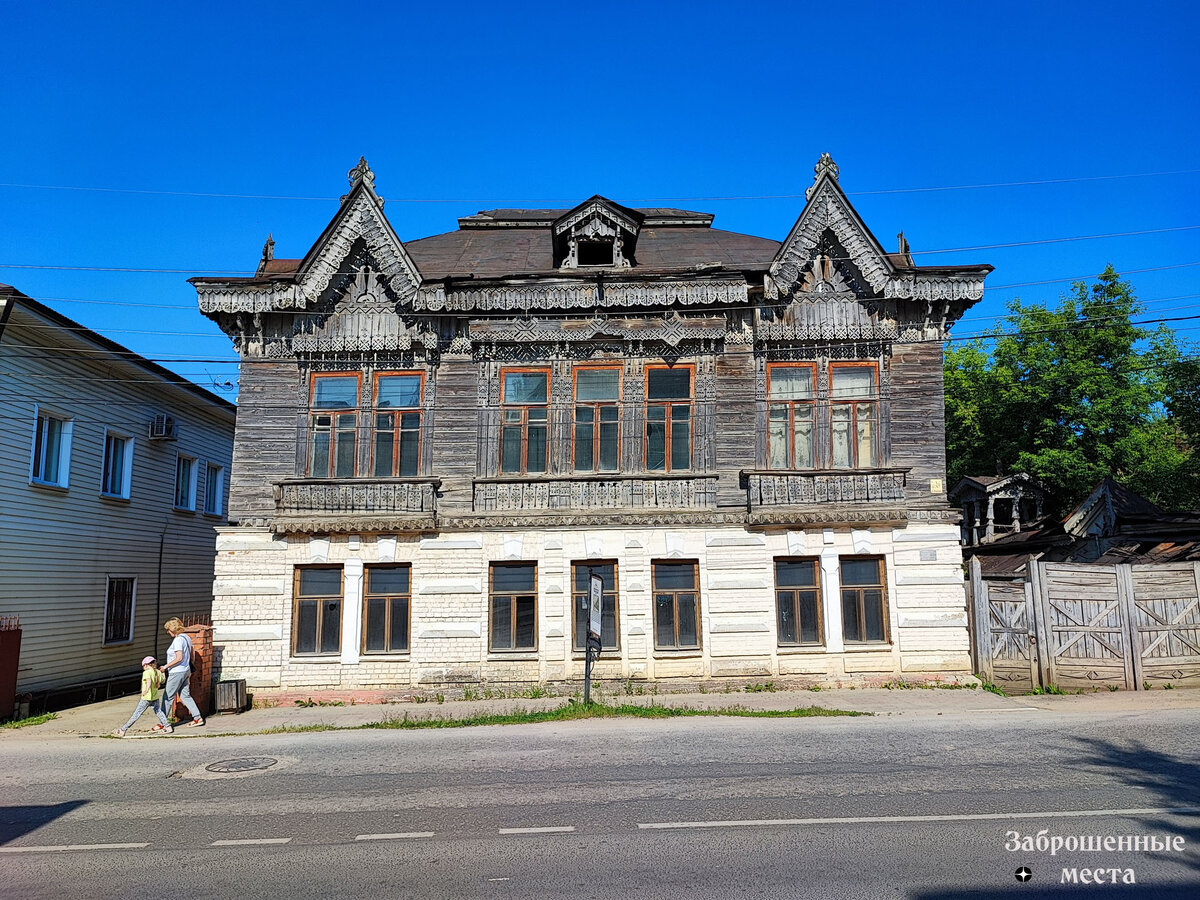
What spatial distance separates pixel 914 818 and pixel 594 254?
14.0m

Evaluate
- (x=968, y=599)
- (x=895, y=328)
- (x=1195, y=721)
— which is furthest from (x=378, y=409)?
(x=1195, y=721)

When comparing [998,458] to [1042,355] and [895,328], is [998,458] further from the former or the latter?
[895,328]

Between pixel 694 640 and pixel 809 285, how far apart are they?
802 cm

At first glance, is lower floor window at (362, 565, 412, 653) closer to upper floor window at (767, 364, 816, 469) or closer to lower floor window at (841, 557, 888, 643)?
upper floor window at (767, 364, 816, 469)

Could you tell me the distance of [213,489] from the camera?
27.1m

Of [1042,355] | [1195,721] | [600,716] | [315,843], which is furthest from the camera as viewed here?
[1042,355]

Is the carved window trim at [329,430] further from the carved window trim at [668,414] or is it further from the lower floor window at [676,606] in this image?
the lower floor window at [676,606]

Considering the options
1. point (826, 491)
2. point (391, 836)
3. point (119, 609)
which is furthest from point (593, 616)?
point (119, 609)

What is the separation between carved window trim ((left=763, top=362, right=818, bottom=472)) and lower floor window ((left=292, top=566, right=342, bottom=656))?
374 inches

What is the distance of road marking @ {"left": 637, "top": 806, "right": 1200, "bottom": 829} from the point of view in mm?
7789

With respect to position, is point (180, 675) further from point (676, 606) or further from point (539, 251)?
point (539, 251)

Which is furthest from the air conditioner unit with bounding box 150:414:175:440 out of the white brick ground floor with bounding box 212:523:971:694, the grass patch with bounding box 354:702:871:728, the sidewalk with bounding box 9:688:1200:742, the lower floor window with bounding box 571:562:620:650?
the lower floor window with bounding box 571:562:620:650

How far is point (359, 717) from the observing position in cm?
1526

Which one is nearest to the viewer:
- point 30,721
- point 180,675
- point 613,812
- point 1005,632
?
point 613,812
